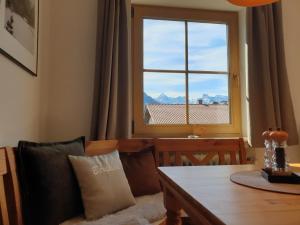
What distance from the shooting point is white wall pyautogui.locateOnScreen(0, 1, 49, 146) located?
4.84 ft

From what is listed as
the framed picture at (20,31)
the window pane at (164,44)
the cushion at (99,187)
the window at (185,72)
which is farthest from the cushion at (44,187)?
the window pane at (164,44)

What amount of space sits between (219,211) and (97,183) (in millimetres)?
958

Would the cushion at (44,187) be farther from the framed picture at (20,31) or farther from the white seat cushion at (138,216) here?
the framed picture at (20,31)

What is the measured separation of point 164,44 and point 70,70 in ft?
3.04

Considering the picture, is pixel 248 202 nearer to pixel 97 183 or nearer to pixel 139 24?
pixel 97 183

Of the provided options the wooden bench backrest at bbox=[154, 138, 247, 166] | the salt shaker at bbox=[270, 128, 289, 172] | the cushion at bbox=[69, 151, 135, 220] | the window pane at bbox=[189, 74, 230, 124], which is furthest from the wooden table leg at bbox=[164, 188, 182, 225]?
the window pane at bbox=[189, 74, 230, 124]

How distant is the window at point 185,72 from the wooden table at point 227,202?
139 centimetres

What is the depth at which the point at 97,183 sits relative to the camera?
157 cm

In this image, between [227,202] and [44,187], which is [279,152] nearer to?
[227,202]

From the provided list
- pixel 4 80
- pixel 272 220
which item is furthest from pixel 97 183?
pixel 272 220

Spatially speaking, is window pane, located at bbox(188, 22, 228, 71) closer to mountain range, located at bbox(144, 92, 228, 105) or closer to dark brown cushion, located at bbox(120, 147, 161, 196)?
mountain range, located at bbox(144, 92, 228, 105)

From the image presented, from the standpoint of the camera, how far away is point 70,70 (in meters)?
2.40

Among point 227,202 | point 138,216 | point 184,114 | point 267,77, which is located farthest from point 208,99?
point 227,202

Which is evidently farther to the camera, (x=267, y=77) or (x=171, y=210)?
(x=267, y=77)
